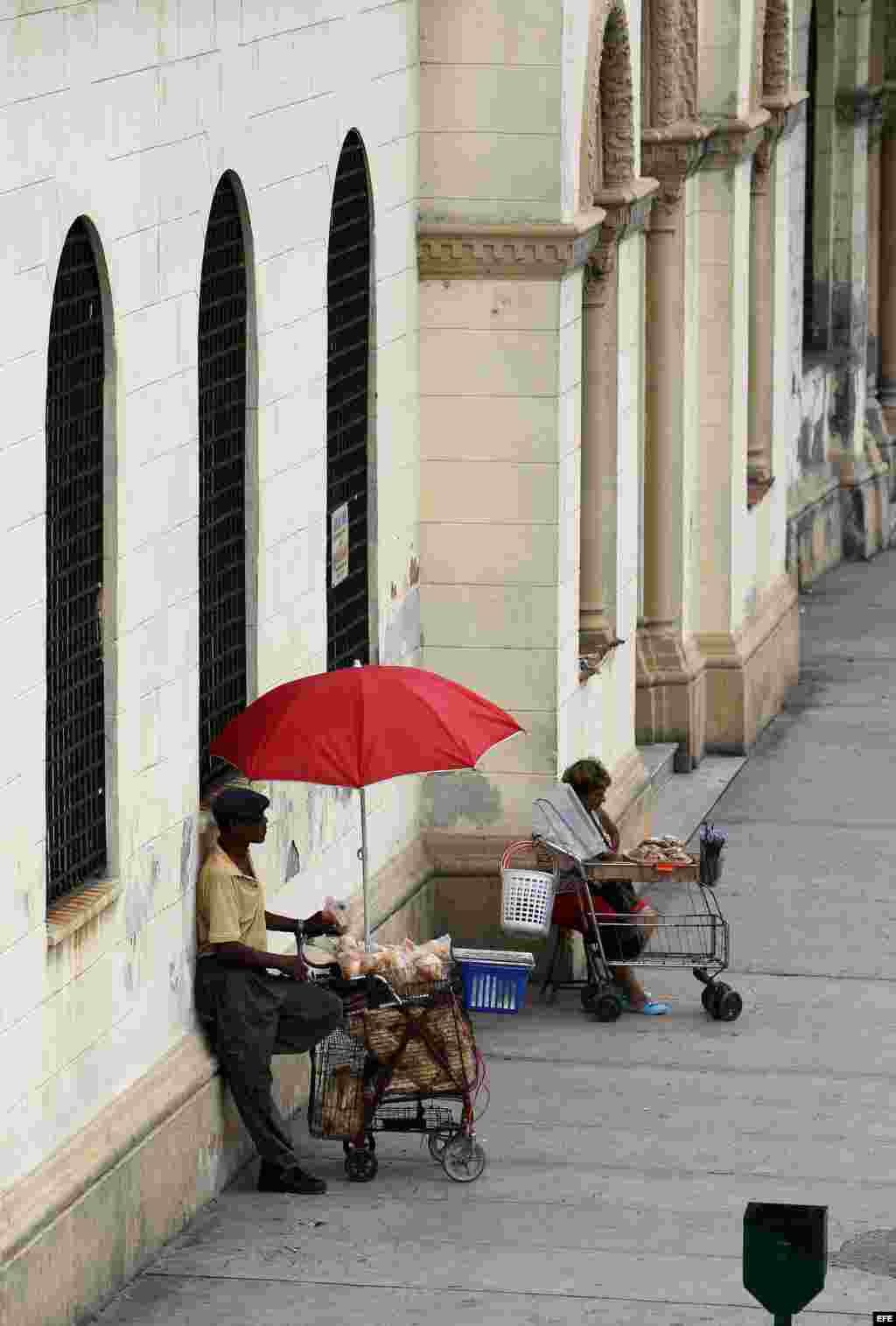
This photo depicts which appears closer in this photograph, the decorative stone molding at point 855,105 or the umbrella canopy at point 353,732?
the umbrella canopy at point 353,732

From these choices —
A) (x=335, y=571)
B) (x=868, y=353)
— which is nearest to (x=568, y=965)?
(x=335, y=571)

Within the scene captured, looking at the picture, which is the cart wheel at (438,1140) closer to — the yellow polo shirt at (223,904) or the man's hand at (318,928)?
the man's hand at (318,928)

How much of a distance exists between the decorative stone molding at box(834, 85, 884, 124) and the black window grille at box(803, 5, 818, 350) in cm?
24

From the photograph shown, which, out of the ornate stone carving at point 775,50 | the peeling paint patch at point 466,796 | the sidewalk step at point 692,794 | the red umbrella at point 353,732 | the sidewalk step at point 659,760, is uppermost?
the ornate stone carving at point 775,50

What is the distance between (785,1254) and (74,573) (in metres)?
4.80

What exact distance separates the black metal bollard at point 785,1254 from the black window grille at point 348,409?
7380mm

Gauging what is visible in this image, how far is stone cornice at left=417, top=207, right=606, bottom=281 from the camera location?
14914mm

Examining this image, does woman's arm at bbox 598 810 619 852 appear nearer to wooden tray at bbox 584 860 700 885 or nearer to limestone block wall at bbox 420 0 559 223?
wooden tray at bbox 584 860 700 885

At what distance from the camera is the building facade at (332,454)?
10.3m

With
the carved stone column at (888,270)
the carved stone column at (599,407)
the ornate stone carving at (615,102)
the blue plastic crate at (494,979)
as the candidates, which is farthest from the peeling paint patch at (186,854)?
the carved stone column at (888,270)

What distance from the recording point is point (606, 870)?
14656 mm

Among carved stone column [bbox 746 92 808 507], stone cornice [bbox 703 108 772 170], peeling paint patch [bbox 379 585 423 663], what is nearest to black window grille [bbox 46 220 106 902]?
peeling paint patch [bbox 379 585 423 663]

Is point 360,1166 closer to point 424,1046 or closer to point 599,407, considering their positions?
point 424,1046

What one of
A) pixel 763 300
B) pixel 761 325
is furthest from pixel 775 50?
pixel 761 325
